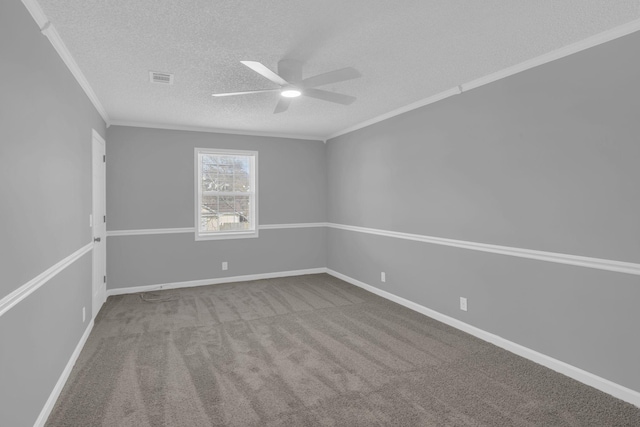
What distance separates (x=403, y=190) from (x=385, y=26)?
92.8 inches

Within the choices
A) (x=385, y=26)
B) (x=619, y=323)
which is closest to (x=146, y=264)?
(x=385, y=26)

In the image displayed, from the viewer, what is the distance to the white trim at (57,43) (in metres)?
1.96

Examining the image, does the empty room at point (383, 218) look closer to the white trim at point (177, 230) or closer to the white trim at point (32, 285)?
the white trim at point (32, 285)

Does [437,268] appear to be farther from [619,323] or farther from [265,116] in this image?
[265,116]

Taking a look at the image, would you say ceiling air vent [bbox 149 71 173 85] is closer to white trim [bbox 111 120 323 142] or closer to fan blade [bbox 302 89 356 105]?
fan blade [bbox 302 89 356 105]

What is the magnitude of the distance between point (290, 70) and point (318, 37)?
487mm

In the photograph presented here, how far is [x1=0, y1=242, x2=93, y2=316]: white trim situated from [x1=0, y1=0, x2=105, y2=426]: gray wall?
0.10ft

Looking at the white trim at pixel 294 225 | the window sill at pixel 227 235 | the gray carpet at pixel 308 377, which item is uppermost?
the white trim at pixel 294 225

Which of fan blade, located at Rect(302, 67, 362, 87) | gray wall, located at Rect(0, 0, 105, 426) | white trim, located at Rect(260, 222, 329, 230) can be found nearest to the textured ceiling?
fan blade, located at Rect(302, 67, 362, 87)

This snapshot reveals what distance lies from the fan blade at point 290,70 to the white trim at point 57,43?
1.51 metres

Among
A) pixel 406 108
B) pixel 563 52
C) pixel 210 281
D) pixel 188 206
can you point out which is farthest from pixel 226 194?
pixel 563 52

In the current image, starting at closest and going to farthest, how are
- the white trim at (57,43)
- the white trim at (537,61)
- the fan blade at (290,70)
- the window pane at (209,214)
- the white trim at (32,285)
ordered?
the white trim at (32,285), the white trim at (57,43), the white trim at (537,61), the fan blade at (290,70), the window pane at (209,214)

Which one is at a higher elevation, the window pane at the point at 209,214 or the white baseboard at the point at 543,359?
the window pane at the point at 209,214

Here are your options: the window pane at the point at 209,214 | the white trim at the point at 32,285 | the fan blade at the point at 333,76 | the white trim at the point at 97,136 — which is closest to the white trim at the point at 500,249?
the window pane at the point at 209,214
